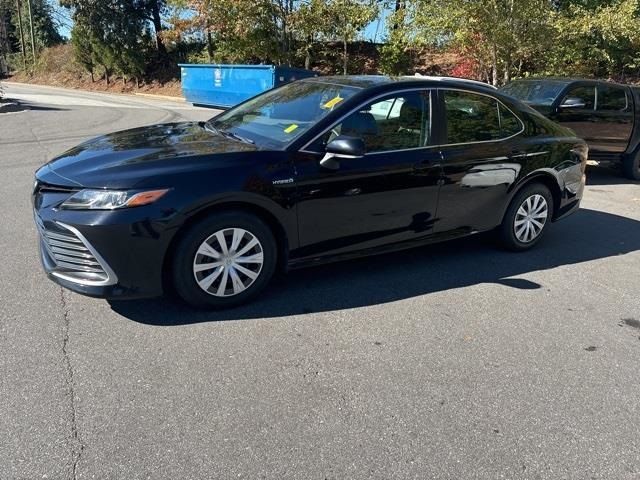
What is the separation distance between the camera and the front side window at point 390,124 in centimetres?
401

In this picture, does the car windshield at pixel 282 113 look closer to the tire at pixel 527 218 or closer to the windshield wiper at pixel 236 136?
the windshield wiper at pixel 236 136

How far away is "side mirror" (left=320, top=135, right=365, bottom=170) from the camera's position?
367 centimetres

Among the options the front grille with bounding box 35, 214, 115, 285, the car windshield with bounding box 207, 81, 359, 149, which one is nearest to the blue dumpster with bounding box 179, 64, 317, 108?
the car windshield with bounding box 207, 81, 359, 149

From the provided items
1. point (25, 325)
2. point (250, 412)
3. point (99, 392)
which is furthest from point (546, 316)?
point (25, 325)

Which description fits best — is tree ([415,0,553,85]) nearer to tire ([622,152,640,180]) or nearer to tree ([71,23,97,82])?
tire ([622,152,640,180])

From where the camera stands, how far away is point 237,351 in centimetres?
327

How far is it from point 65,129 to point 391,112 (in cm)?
1114

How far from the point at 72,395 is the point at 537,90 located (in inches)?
353

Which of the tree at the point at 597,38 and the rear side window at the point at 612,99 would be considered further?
the tree at the point at 597,38

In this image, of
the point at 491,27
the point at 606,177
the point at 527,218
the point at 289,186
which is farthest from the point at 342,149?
the point at 491,27

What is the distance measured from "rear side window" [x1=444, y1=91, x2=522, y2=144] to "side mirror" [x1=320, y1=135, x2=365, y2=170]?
Answer: 3.76 ft

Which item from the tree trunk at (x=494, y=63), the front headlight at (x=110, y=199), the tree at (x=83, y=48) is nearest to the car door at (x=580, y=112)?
the tree trunk at (x=494, y=63)

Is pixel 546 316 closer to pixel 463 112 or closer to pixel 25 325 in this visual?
pixel 463 112

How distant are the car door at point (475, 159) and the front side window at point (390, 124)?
22 cm
